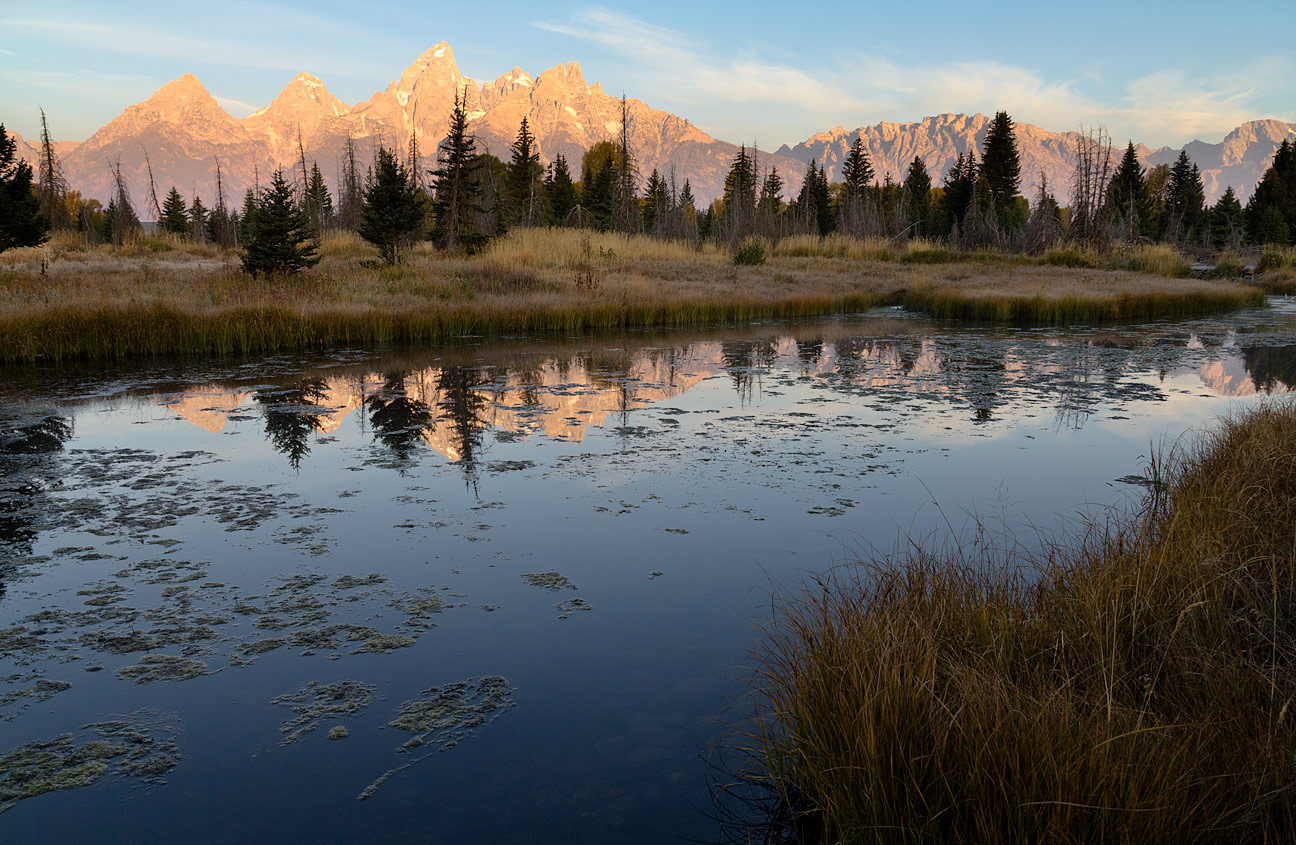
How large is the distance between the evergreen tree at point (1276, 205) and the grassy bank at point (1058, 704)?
164 ft

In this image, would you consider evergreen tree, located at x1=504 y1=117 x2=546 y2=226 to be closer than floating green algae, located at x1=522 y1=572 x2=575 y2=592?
No

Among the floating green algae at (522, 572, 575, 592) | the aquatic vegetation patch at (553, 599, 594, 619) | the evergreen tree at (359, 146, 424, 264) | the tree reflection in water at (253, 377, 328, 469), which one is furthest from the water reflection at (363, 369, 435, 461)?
the evergreen tree at (359, 146, 424, 264)

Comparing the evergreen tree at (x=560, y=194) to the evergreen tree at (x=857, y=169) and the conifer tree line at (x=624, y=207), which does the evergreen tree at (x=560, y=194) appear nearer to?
the conifer tree line at (x=624, y=207)

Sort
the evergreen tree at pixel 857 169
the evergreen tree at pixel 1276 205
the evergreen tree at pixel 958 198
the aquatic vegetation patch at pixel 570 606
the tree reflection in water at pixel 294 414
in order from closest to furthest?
1. the aquatic vegetation patch at pixel 570 606
2. the tree reflection in water at pixel 294 414
3. the evergreen tree at pixel 1276 205
4. the evergreen tree at pixel 958 198
5. the evergreen tree at pixel 857 169

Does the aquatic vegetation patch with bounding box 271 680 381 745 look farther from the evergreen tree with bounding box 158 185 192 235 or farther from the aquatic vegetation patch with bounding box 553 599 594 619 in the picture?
the evergreen tree with bounding box 158 185 192 235

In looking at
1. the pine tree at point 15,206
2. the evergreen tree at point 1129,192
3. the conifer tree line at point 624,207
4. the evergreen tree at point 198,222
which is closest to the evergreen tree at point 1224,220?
the conifer tree line at point 624,207

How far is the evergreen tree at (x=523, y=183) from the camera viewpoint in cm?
4131

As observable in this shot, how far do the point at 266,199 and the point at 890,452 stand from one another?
18.0 metres

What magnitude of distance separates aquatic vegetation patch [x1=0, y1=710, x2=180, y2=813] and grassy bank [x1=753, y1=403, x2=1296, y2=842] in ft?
Answer: 7.78

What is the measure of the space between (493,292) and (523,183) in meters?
27.5

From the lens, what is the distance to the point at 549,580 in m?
4.62

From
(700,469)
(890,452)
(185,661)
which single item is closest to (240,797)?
(185,661)

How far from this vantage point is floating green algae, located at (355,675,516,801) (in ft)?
10.0

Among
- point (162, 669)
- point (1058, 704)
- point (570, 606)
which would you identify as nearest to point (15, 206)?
point (162, 669)
